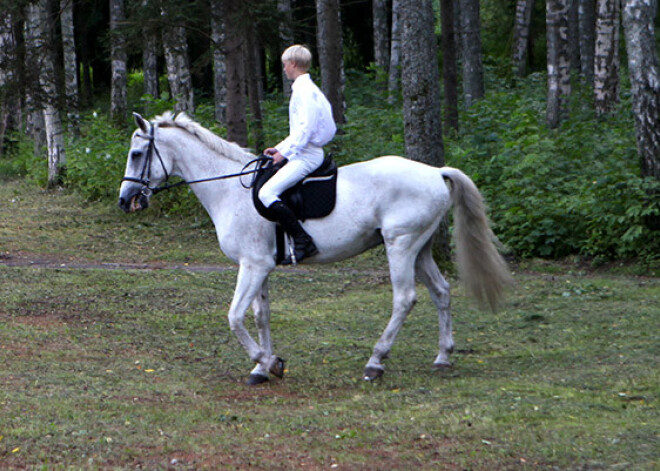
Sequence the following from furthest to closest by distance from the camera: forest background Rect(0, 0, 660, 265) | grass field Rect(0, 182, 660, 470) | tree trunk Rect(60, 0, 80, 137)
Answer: tree trunk Rect(60, 0, 80, 137) < forest background Rect(0, 0, 660, 265) < grass field Rect(0, 182, 660, 470)

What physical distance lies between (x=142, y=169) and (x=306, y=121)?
1.62 meters

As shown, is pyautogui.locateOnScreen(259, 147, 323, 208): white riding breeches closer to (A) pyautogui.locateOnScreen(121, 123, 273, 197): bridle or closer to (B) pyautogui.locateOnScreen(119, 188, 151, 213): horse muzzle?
(A) pyautogui.locateOnScreen(121, 123, 273, 197): bridle

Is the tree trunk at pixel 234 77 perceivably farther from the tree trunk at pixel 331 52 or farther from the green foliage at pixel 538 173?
the tree trunk at pixel 331 52

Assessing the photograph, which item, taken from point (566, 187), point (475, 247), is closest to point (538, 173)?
point (566, 187)

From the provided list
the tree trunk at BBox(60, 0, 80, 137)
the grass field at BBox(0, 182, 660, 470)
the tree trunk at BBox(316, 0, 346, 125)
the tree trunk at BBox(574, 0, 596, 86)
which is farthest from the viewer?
the tree trunk at BBox(574, 0, 596, 86)

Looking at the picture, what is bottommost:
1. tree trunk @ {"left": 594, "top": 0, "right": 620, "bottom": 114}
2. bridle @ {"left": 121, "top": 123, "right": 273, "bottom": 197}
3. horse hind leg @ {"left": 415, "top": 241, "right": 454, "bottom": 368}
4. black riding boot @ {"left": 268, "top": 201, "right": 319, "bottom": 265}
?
horse hind leg @ {"left": 415, "top": 241, "right": 454, "bottom": 368}

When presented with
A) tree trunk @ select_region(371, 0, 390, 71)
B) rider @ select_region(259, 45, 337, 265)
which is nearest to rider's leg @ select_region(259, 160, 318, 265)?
rider @ select_region(259, 45, 337, 265)

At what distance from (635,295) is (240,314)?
5753 mm

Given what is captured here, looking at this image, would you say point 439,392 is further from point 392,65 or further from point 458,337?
point 392,65

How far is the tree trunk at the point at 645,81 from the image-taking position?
1352 cm

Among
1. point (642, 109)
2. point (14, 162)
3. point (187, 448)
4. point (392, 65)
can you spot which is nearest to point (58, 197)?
point (14, 162)

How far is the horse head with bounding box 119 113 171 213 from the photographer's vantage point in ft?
27.7

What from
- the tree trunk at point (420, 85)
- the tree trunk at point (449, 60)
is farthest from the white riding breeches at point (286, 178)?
the tree trunk at point (449, 60)

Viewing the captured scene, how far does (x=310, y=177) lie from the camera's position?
27.2ft
